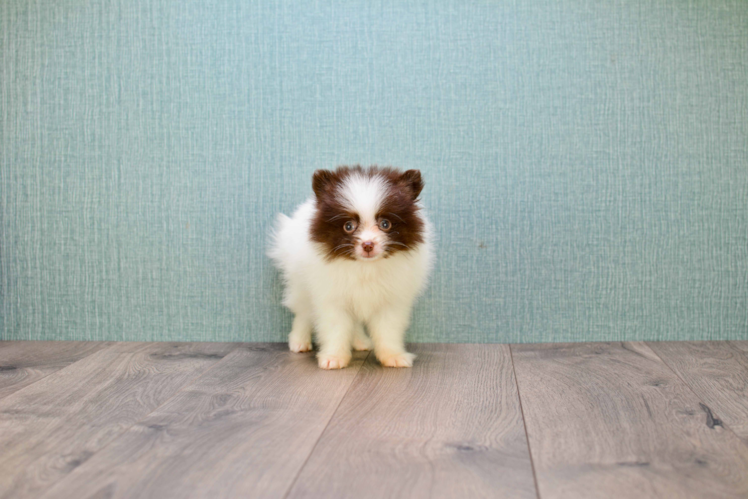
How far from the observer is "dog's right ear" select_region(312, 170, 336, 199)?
6.21 ft

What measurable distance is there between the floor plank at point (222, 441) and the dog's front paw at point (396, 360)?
0.15 m

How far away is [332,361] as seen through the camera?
193 cm

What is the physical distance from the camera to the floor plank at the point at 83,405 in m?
1.14

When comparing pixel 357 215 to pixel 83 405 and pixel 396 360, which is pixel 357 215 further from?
pixel 83 405

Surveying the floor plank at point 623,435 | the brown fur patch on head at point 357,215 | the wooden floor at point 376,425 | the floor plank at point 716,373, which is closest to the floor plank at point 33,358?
the wooden floor at point 376,425

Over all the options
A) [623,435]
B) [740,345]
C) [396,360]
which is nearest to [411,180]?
[396,360]

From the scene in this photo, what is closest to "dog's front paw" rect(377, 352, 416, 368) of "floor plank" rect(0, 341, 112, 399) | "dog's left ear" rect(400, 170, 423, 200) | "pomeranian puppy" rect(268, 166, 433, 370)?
"pomeranian puppy" rect(268, 166, 433, 370)

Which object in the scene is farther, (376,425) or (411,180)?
(411,180)

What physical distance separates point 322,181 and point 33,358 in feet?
4.06

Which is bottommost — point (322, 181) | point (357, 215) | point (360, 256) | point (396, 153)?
point (360, 256)

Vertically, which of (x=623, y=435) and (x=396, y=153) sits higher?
(x=396, y=153)

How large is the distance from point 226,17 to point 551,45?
1300 millimetres

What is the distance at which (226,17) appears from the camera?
228cm

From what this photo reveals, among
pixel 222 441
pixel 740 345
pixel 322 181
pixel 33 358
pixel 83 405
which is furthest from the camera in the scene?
pixel 740 345
